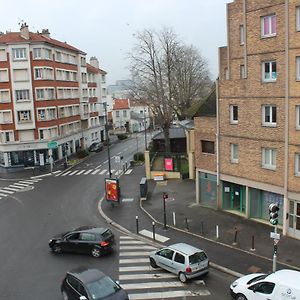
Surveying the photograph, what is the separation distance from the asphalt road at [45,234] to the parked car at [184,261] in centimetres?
59

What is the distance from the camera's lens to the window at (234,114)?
94.4 feet

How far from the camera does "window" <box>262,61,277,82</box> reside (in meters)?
25.6

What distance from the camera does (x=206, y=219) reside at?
96.5 feet

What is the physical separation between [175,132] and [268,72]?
37825mm

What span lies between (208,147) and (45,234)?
43.2 feet

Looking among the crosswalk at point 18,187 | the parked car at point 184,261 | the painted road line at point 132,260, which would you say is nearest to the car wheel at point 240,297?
the parked car at point 184,261

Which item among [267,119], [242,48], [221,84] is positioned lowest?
[267,119]

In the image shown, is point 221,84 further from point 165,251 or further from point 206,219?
point 165,251

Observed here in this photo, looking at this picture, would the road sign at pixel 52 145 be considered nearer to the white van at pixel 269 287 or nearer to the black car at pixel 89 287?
the black car at pixel 89 287

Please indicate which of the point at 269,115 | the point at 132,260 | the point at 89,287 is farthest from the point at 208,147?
the point at 89,287

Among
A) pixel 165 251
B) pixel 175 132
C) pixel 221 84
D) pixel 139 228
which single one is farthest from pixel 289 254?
pixel 175 132

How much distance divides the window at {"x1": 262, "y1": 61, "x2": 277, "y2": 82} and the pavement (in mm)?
9303

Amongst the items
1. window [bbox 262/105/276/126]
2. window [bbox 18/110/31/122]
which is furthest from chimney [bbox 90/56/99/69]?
window [bbox 262/105/276/126]

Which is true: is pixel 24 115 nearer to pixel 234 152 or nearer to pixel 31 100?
pixel 31 100
